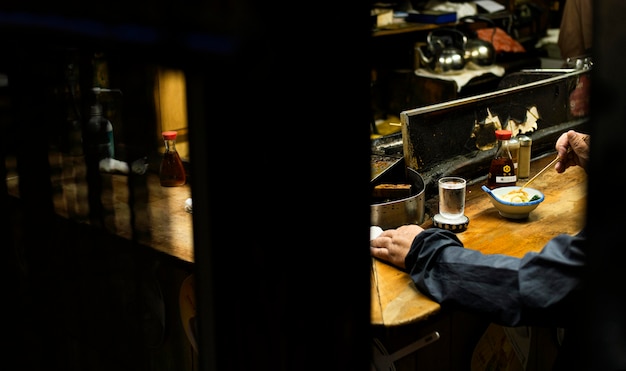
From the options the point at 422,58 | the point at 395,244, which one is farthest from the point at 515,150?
the point at 422,58

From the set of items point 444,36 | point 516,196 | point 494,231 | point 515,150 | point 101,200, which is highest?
point 444,36

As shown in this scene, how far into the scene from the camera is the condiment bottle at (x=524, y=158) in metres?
4.20

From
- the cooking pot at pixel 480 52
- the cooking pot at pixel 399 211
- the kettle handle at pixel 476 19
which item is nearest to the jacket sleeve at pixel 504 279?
the cooking pot at pixel 399 211

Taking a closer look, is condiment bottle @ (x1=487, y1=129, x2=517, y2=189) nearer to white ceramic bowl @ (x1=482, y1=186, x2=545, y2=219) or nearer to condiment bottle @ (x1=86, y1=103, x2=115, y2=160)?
white ceramic bowl @ (x1=482, y1=186, x2=545, y2=219)

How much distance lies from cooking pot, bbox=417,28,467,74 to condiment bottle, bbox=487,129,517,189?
12.8 ft

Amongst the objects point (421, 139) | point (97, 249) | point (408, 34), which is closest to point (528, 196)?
point (421, 139)

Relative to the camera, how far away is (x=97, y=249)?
1574 mm

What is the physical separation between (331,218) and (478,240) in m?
2.65

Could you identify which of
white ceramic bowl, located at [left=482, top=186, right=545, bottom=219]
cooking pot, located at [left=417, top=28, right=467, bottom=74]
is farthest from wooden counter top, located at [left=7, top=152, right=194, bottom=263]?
cooking pot, located at [left=417, top=28, right=467, bottom=74]

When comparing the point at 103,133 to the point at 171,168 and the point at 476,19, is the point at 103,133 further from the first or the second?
the point at 476,19

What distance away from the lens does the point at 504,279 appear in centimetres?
266

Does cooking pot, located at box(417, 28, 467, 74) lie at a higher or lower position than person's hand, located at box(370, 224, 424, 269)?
higher

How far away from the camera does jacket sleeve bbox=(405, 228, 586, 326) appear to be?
2521 mm

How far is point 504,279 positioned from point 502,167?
4.62 feet
